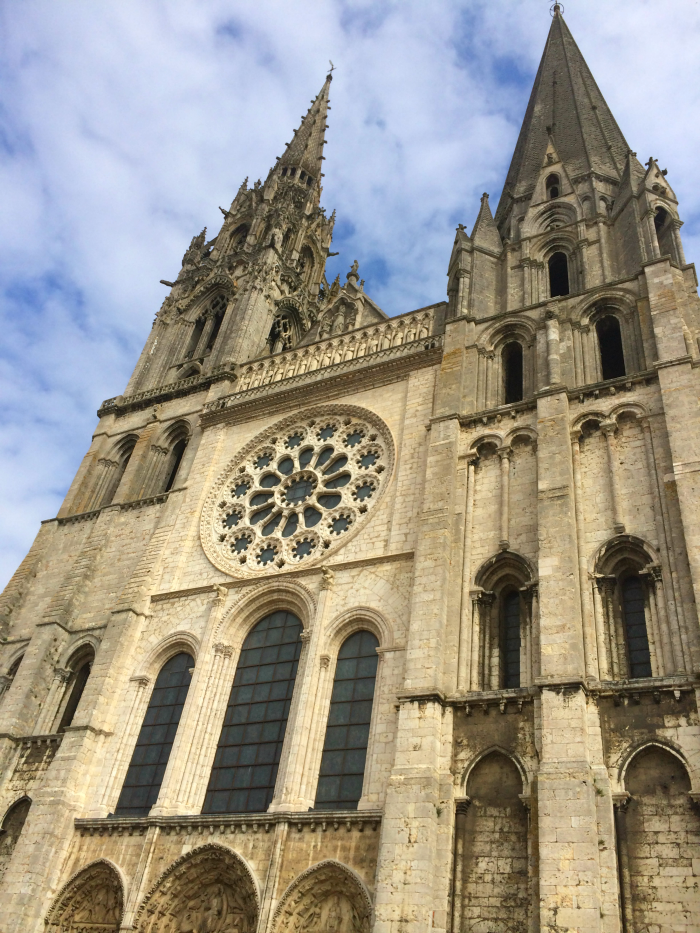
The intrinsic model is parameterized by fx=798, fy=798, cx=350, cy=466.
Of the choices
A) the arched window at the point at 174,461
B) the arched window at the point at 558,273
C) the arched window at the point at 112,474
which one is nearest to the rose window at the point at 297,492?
the arched window at the point at 174,461

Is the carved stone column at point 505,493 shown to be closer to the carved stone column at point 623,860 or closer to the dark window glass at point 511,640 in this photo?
the dark window glass at point 511,640

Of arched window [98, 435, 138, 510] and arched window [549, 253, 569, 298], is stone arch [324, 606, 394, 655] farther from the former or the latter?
arched window [549, 253, 569, 298]

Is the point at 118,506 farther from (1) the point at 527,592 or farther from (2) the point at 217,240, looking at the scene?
(2) the point at 217,240

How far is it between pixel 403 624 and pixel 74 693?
783cm

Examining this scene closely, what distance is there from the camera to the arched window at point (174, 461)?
20.6 meters

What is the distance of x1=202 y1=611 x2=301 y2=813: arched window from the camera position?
12992mm

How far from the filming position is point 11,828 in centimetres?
1455

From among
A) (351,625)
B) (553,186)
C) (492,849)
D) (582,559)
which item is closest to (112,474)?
(351,625)

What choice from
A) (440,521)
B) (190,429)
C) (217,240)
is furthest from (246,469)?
(217,240)

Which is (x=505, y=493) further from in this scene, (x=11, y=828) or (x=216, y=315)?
(x=216, y=315)

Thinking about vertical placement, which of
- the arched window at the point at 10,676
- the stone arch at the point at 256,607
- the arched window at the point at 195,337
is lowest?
the arched window at the point at 10,676

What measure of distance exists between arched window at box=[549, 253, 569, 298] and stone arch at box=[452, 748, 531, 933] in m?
12.1

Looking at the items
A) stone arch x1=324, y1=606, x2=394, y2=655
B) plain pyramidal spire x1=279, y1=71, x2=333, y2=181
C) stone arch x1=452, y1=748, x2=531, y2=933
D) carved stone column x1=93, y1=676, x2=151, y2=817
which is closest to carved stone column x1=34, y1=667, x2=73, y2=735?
carved stone column x1=93, y1=676, x2=151, y2=817

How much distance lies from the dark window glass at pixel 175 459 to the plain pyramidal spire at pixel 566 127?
11.0 m
